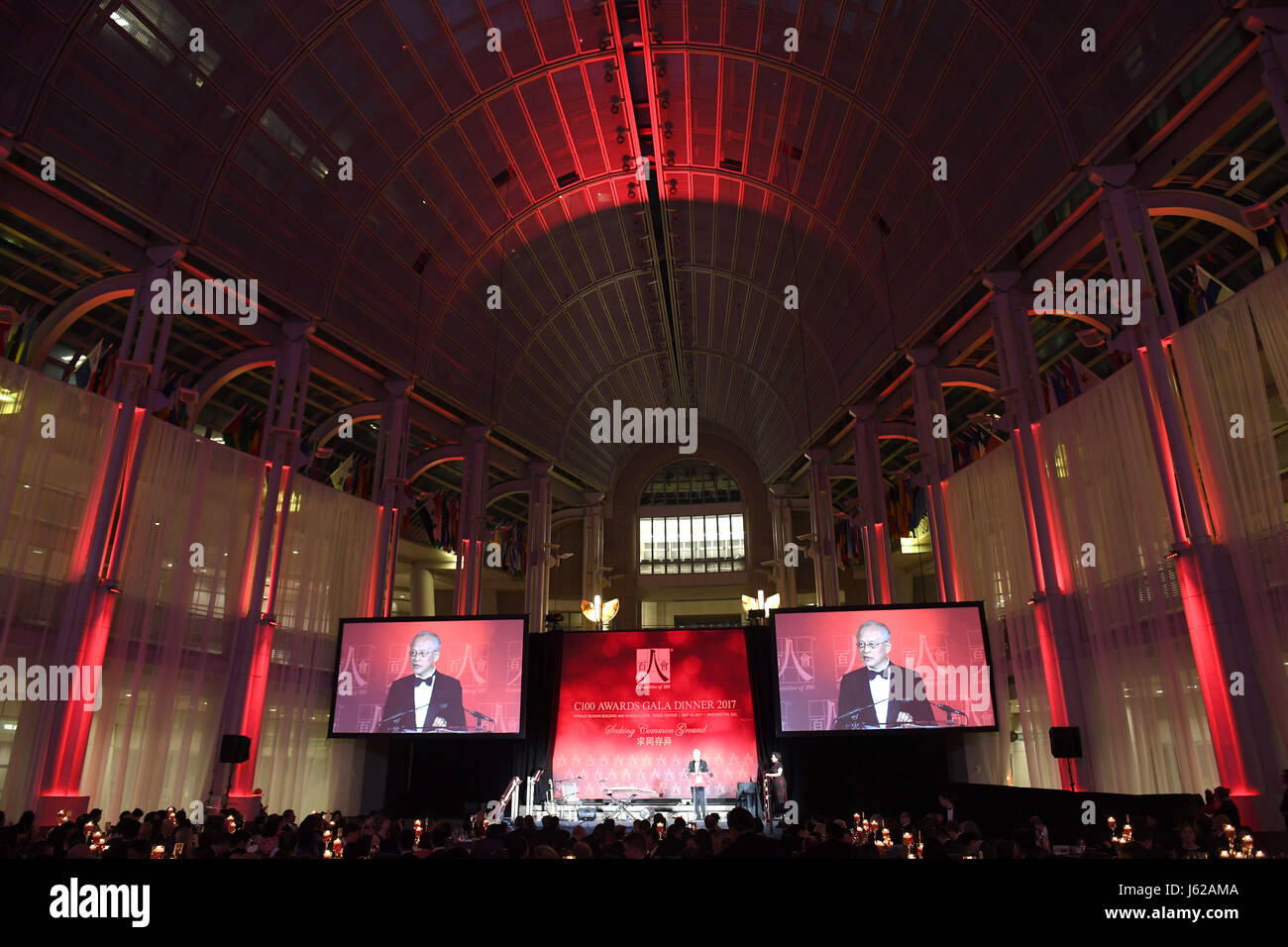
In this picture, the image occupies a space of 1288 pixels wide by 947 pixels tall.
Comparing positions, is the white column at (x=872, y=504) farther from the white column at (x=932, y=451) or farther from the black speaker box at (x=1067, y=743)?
the black speaker box at (x=1067, y=743)

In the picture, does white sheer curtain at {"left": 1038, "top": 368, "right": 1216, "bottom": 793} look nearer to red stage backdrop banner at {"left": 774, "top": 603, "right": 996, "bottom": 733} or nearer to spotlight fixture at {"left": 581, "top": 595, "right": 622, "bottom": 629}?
red stage backdrop banner at {"left": 774, "top": 603, "right": 996, "bottom": 733}

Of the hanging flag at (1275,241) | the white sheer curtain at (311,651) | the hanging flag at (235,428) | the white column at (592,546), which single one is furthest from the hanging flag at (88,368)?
the white column at (592,546)

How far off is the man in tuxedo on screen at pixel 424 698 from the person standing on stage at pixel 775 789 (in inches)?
259

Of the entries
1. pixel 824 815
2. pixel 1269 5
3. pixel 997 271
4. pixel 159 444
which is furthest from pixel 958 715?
pixel 159 444

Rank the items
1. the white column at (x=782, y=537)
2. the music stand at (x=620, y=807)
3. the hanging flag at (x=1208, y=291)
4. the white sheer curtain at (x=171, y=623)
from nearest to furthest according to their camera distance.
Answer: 1. the hanging flag at (x=1208, y=291)
2. the white sheer curtain at (x=171, y=623)
3. the music stand at (x=620, y=807)
4. the white column at (x=782, y=537)

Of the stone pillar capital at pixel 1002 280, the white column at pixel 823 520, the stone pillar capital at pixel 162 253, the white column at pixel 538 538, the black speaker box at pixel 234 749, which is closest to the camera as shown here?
the black speaker box at pixel 234 749

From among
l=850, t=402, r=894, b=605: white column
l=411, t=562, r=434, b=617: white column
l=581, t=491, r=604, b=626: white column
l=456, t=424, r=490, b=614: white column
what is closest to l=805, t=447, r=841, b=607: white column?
l=850, t=402, r=894, b=605: white column

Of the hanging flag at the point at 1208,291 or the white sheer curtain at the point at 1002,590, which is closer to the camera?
the hanging flag at the point at 1208,291

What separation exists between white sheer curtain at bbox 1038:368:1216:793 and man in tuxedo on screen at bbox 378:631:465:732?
12.0 meters

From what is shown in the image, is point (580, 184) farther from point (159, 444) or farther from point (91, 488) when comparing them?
point (91, 488)

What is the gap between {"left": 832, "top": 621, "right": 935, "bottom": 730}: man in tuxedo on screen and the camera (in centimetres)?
1391

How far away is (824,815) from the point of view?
16.3 metres

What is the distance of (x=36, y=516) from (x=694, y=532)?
28623 millimetres

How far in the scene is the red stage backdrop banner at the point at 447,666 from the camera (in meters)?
15.5
